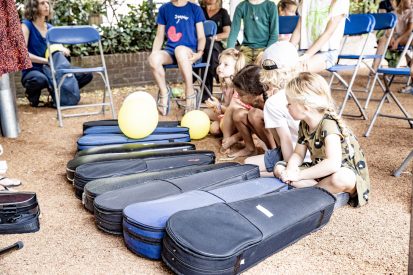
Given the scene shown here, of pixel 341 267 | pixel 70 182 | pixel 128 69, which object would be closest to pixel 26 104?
pixel 128 69

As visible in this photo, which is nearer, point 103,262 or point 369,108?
point 103,262

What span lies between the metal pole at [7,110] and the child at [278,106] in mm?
2442

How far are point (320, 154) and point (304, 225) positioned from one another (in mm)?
515

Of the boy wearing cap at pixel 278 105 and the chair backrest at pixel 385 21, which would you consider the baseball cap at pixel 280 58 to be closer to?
the boy wearing cap at pixel 278 105

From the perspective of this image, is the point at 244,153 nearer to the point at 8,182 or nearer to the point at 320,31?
the point at 320,31

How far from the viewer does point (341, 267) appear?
6.13 feet

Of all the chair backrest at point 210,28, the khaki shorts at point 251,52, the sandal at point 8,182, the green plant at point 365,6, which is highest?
the green plant at point 365,6

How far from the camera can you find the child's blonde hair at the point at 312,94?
234cm

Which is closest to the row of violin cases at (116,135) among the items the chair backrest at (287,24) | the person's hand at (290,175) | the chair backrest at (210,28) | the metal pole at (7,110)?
the metal pole at (7,110)

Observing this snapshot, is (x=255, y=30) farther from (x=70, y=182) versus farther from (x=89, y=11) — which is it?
(x=89, y=11)

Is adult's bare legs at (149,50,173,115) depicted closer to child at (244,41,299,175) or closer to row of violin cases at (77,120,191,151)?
row of violin cases at (77,120,191,151)

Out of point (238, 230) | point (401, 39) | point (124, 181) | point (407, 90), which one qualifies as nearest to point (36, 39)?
point (124, 181)

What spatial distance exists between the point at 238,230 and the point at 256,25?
9.84ft

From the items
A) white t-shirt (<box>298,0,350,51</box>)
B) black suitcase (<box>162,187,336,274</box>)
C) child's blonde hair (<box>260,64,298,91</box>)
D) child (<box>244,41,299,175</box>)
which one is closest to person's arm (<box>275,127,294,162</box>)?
child (<box>244,41,299,175</box>)
